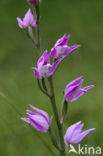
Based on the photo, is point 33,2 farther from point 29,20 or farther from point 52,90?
point 52,90

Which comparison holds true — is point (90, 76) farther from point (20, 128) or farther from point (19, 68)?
point (20, 128)

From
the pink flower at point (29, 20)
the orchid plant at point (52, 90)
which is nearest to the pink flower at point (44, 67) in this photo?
the orchid plant at point (52, 90)

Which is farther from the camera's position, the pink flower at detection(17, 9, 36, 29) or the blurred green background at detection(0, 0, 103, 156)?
the blurred green background at detection(0, 0, 103, 156)

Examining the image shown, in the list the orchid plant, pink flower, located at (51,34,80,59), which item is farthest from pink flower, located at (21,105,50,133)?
pink flower, located at (51,34,80,59)

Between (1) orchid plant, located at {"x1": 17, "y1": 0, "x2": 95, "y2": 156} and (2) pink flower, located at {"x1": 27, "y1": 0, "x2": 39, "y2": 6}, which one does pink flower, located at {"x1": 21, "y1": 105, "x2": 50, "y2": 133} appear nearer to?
(1) orchid plant, located at {"x1": 17, "y1": 0, "x2": 95, "y2": 156}

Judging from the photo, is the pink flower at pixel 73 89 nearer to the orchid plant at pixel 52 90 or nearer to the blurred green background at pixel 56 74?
the orchid plant at pixel 52 90

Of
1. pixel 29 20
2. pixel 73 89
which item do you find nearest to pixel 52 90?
pixel 73 89

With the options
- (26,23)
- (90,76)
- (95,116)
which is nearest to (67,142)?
(26,23)

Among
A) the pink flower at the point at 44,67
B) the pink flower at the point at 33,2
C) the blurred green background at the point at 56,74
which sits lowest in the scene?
the pink flower at the point at 44,67

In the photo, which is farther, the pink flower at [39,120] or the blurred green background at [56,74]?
the blurred green background at [56,74]
